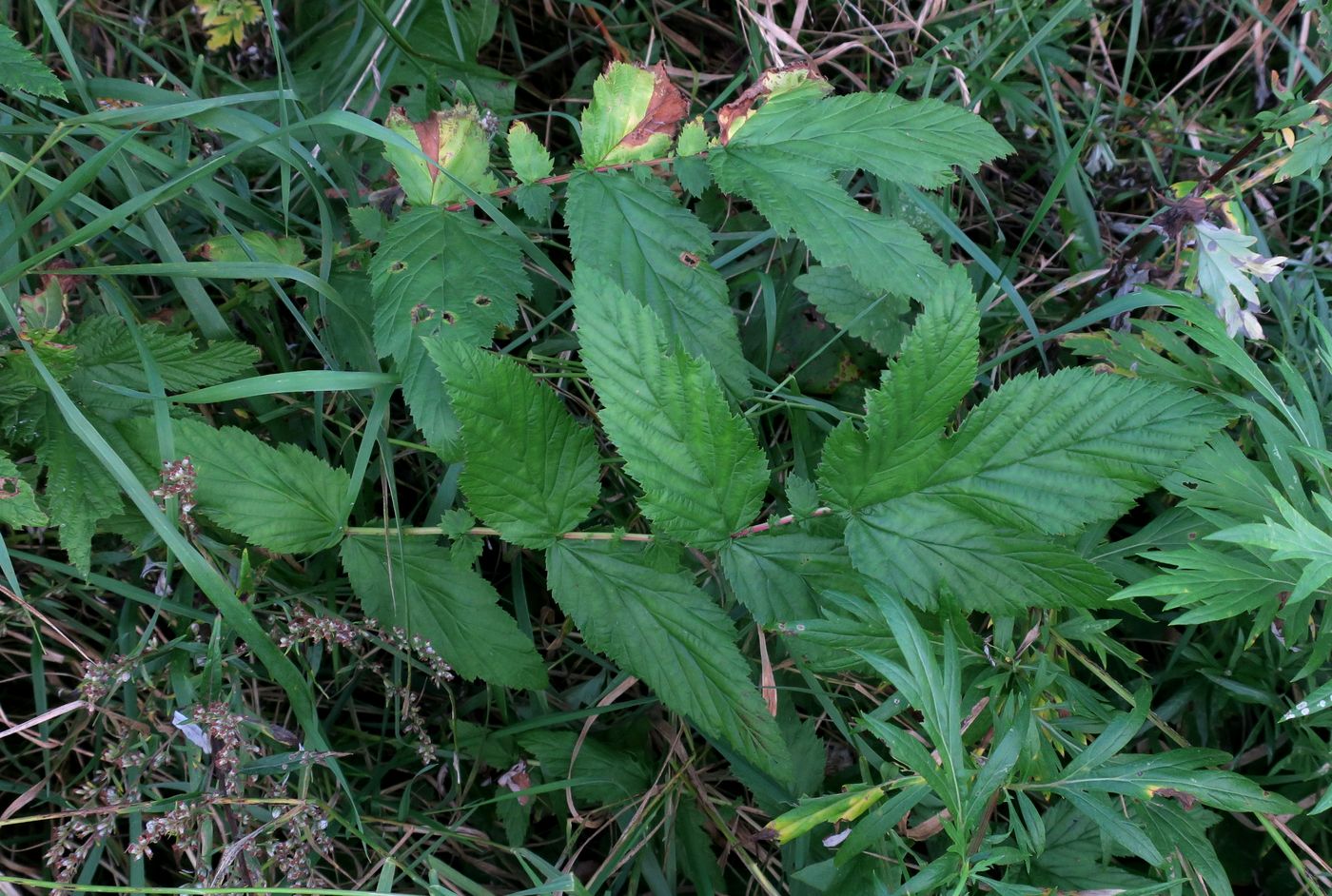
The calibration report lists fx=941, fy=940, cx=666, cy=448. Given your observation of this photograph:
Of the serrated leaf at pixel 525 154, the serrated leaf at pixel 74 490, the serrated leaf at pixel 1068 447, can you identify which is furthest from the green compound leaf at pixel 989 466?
the serrated leaf at pixel 74 490

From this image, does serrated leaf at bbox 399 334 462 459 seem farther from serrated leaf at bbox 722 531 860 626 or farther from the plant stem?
serrated leaf at bbox 722 531 860 626

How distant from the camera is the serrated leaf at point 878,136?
1732 mm

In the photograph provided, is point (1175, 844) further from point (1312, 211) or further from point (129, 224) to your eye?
point (129, 224)

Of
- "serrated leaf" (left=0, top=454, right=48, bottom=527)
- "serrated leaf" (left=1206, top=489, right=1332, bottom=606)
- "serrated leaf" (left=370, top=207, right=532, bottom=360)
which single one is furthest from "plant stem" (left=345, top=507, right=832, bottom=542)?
"serrated leaf" (left=1206, top=489, right=1332, bottom=606)

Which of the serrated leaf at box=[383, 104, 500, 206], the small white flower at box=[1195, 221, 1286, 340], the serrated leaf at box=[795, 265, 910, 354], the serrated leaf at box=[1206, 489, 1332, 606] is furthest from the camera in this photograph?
the serrated leaf at box=[795, 265, 910, 354]

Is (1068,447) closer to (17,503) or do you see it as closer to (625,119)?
(625,119)

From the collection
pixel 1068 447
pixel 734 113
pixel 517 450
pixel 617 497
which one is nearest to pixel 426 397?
pixel 517 450

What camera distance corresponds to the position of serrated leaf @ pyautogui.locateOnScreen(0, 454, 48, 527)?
1.57 m

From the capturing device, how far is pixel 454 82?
221 centimetres

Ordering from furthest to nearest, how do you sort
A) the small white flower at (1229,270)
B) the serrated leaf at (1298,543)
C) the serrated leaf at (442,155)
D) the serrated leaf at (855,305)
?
the serrated leaf at (855,305)
the small white flower at (1229,270)
the serrated leaf at (442,155)
the serrated leaf at (1298,543)

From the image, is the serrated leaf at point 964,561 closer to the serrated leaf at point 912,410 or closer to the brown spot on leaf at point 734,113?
the serrated leaf at point 912,410

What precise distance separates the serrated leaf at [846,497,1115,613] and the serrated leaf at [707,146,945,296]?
1.35 ft

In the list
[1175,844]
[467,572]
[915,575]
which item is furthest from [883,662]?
[467,572]

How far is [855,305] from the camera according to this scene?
7.02 feet
